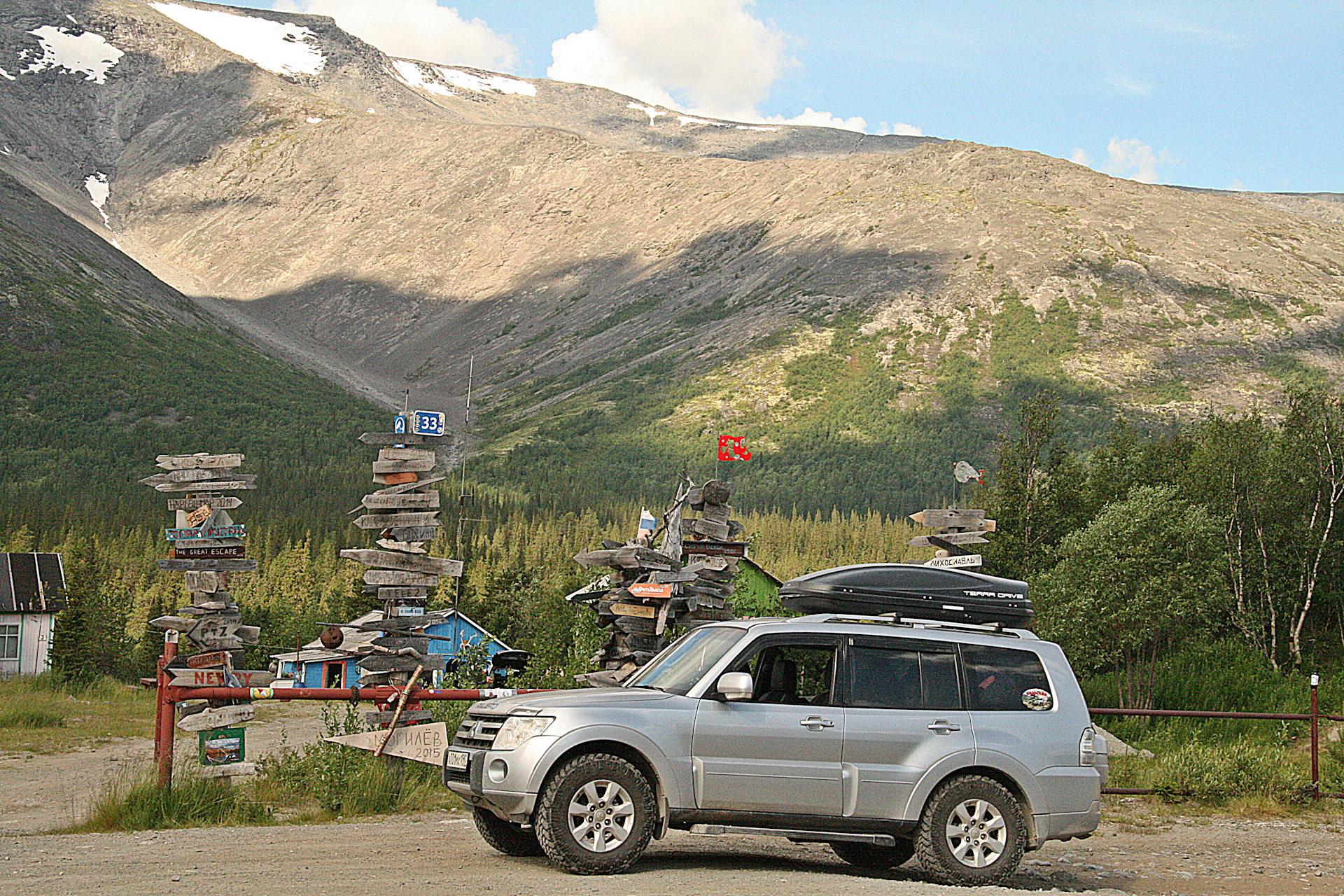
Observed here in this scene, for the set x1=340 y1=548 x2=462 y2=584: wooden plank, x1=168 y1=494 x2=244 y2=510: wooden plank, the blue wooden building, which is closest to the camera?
x1=340 y1=548 x2=462 y2=584: wooden plank

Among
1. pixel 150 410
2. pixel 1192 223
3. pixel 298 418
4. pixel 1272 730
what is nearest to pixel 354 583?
pixel 1272 730

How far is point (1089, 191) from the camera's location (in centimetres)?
19538

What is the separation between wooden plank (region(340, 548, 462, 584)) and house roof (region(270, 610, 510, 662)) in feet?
1.90

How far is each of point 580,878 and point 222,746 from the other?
817cm

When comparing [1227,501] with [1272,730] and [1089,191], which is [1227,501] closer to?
[1272,730]

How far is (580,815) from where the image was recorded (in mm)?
9523

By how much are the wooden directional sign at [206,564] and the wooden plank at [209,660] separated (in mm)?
1120

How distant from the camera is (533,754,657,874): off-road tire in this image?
9.45 m

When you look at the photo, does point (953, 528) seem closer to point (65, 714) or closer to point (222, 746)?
point (222, 746)

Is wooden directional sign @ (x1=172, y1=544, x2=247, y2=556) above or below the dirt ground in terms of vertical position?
above

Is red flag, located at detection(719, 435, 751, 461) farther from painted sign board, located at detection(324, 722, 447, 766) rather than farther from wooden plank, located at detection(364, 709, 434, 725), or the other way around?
painted sign board, located at detection(324, 722, 447, 766)

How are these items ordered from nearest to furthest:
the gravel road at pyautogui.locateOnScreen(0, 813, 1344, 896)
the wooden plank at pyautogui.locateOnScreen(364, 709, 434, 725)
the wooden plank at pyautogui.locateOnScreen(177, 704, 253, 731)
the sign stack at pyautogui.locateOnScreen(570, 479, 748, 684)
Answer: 1. the gravel road at pyautogui.locateOnScreen(0, 813, 1344, 896)
2. the wooden plank at pyautogui.locateOnScreen(364, 709, 434, 725)
3. the wooden plank at pyautogui.locateOnScreen(177, 704, 253, 731)
4. the sign stack at pyautogui.locateOnScreen(570, 479, 748, 684)

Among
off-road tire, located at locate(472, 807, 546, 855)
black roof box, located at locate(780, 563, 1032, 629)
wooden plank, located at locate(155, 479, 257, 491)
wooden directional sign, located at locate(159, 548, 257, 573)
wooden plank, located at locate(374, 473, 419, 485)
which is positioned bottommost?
Result: off-road tire, located at locate(472, 807, 546, 855)

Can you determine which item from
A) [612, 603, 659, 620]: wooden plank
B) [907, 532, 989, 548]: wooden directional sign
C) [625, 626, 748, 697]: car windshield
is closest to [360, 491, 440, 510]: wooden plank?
[612, 603, 659, 620]: wooden plank
